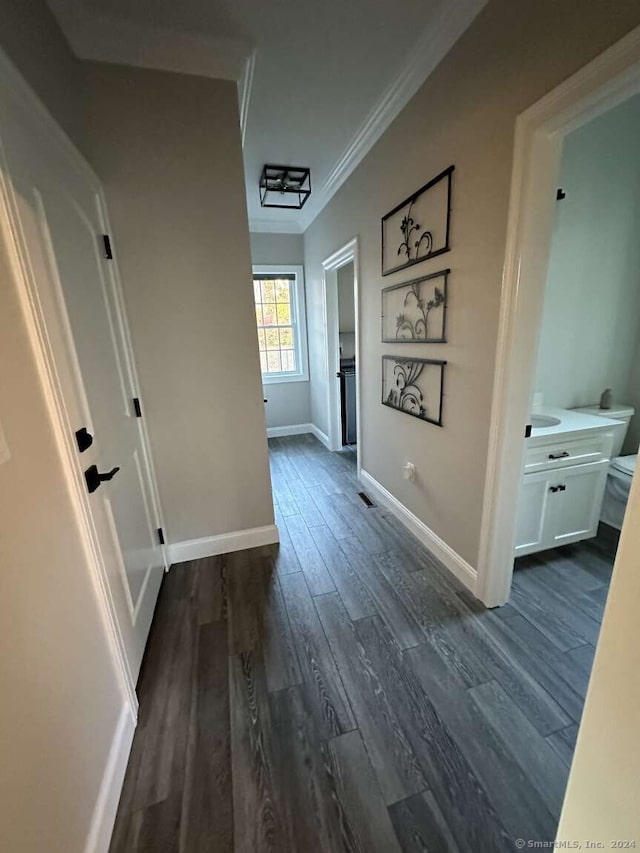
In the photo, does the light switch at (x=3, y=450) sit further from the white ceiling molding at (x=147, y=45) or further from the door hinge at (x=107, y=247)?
the white ceiling molding at (x=147, y=45)

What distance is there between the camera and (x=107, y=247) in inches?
64.7

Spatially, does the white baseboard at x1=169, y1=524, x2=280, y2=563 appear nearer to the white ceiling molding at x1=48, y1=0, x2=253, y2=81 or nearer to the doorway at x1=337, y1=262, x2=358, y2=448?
the doorway at x1=337, y1=262, x2=358, y2=448

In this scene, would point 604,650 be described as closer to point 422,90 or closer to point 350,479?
point 422,90

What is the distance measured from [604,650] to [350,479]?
2813mm

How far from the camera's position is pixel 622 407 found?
246 centimetres

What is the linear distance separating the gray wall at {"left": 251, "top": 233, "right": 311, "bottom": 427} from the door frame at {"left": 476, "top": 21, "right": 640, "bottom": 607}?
3399mm

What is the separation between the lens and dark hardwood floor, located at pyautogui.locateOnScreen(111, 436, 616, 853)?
1.03m

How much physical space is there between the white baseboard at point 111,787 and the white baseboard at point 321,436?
3.20 metres

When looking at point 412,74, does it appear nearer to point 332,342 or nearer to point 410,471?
point 410,471

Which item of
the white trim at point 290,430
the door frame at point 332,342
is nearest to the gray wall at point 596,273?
the door frame at point 332,342

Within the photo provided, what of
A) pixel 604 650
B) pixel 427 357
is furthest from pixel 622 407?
pixel 604 650

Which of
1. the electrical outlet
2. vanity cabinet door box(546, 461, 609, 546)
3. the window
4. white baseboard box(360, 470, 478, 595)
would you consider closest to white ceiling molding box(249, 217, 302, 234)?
the window

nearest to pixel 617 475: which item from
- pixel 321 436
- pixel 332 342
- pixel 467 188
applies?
pixel 467 188

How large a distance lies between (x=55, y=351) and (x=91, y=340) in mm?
365
